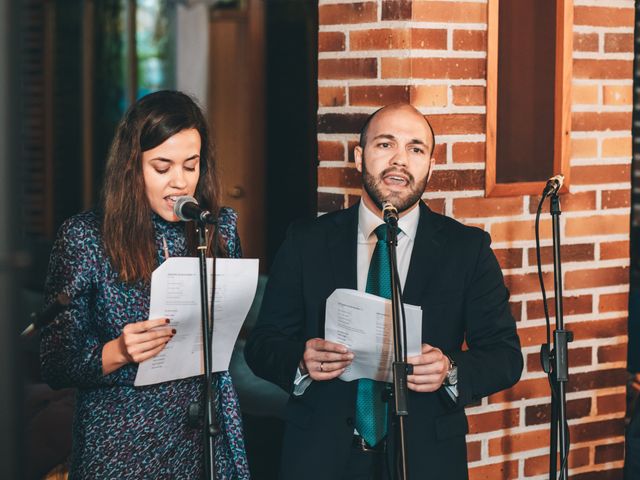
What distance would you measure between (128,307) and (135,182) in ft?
1.01

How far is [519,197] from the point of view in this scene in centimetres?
305

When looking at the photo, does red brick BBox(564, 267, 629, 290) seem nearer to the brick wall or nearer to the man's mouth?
the brick wall

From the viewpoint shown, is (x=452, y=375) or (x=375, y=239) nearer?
(x=452, y=375)

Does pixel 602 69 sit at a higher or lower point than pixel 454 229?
higher

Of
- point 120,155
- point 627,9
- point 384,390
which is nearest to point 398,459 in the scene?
point 384,390

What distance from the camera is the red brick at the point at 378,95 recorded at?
2.86 metres

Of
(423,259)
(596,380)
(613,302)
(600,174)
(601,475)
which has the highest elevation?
(600,174)

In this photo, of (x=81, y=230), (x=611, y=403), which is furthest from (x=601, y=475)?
(x=81, y=230)

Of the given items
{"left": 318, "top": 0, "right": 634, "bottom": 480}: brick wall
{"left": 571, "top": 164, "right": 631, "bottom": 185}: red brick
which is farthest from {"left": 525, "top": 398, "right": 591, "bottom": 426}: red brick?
{"left": 571, "top": 164, "right": 631, "bottom": 185}: red brick

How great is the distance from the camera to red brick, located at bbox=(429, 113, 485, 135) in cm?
290

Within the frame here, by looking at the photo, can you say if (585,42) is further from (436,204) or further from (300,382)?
(300,382)

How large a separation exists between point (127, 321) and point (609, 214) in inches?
67.7

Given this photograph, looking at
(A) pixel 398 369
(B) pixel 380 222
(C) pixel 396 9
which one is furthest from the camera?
(C) pixel 396 9

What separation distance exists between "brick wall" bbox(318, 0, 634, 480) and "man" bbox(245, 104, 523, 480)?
0.43 meters
